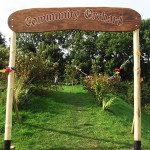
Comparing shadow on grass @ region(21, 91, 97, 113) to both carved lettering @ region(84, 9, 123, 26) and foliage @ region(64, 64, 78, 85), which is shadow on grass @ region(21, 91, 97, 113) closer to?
carved lettering @ region(84, 9, 123, 26)

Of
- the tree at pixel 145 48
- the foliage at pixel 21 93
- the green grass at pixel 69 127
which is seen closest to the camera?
the green grass at pixel 69 127

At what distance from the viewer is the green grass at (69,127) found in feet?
25.5

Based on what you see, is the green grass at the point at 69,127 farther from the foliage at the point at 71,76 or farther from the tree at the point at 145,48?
the tree at the point at 145,48

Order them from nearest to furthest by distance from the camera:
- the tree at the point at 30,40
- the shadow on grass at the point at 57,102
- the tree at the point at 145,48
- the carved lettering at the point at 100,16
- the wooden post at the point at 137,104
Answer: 1. the wooden post at the point at 137,104
2. the carved lettering at the point at 100,16
3. the shadow on grass at the point at 57,102
4. the tree at the point at 145,48
5. the tree at the point at 30,40

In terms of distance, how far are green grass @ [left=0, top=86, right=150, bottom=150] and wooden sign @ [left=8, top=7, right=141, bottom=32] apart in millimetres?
2535

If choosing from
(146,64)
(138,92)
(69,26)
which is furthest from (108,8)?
(146,64)

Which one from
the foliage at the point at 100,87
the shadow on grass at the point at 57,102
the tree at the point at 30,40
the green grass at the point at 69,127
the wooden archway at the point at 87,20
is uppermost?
the wooden archway at the point at 87,20

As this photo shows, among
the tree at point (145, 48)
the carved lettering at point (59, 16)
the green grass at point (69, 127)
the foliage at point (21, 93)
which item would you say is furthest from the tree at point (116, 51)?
the carved lettering at point (59, 16)

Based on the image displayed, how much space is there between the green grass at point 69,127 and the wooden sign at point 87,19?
2.54 meters

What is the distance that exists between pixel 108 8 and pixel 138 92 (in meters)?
1.87

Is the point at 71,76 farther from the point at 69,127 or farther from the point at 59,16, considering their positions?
the point at 59,16

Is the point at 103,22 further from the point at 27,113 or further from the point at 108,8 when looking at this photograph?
the point at 27,113

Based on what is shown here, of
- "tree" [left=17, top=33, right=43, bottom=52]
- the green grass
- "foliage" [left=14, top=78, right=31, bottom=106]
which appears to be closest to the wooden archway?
the green grass

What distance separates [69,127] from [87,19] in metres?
2.93
